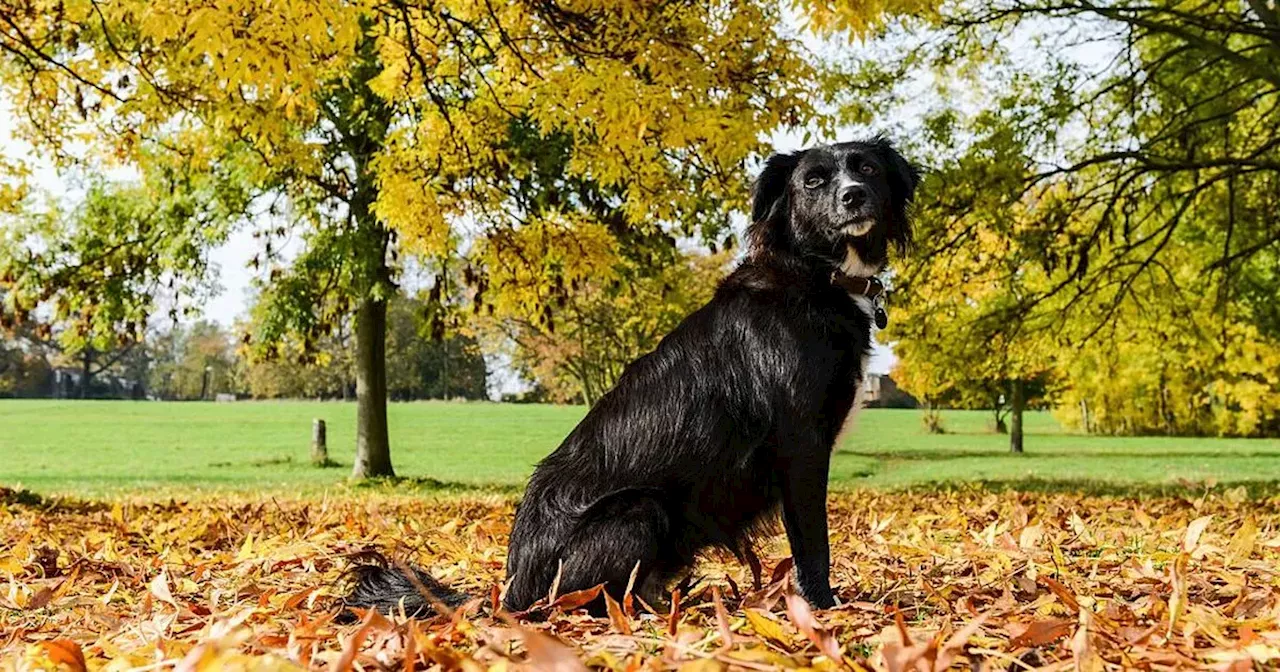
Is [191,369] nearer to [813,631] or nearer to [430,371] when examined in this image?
[430,371]

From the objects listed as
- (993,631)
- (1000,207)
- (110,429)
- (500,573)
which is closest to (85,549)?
(500,573)

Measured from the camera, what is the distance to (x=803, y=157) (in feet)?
10.8

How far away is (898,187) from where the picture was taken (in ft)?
11.5

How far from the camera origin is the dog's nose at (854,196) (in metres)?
3.12

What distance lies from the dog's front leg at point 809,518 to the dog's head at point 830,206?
26.3 inches

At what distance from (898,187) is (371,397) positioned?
12724 mm

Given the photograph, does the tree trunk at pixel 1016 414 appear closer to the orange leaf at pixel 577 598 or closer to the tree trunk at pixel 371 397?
the tree trunk at pixel 371 397

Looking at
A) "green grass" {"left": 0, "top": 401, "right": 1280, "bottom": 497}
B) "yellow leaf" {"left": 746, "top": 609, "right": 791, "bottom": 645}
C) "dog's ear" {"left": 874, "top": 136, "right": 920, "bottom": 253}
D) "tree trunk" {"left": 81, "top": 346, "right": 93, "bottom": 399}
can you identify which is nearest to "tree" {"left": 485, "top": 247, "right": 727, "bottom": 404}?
"green grass" {"left": 0, "top": 401, "right": 1280, "bottom": 497}

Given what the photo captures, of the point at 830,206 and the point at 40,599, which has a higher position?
the point at 830,206

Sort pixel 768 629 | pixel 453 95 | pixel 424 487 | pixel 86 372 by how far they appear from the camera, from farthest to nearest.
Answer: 1. pixel 86 372
2. pixel 424 487
3. pixel 453 95
4. pixel 768 629

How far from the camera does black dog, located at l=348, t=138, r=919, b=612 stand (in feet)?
9.68

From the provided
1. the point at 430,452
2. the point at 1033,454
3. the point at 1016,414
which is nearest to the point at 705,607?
the point at 430,452

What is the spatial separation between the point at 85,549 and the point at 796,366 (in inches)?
149

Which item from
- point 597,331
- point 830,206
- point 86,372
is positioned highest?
point 597,331
